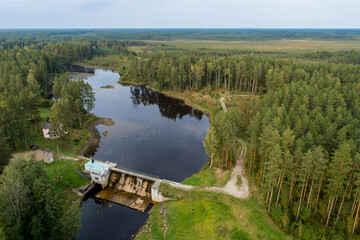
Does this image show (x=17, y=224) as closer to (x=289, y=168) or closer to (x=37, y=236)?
(x=37, y=236)

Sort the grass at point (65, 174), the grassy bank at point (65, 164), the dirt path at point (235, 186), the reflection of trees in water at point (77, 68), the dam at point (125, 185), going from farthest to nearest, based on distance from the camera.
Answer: the reflection of trees in water at point (77, 68) → the grass at point (65, 174) → the grassy bank at point (65, 164) → the dam at point (125, 185) → the dirt path at point (235, 186)

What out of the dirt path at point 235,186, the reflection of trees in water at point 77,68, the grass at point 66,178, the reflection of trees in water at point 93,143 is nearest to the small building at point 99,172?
the grass at point 66,178

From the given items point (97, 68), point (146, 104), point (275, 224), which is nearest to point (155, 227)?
point (275, 224)

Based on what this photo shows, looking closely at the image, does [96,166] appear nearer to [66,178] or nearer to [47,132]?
[66,178]

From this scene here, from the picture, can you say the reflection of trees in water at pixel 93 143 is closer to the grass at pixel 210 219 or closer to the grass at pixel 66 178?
the grass at pixel 66 178

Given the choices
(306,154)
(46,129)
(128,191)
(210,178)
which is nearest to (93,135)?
(46,129)
